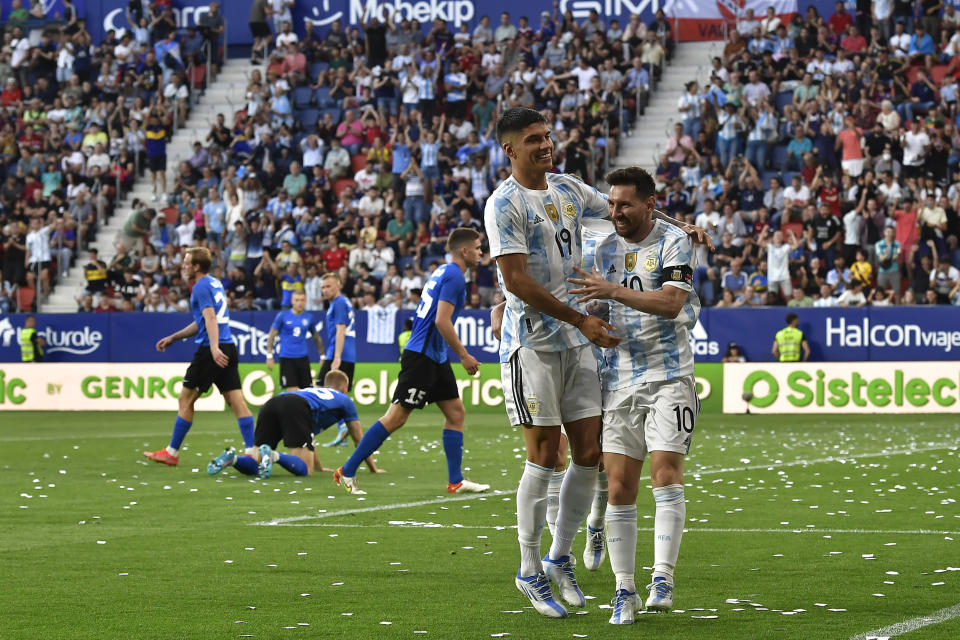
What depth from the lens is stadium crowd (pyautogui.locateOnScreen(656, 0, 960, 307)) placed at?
28078 mm

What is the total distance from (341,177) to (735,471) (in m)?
20.6

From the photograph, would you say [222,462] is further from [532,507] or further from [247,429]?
[532,507]

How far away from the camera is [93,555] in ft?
31.0

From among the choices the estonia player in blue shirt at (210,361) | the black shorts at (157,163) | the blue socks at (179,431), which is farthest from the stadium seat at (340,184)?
the blue socks at (179,431)

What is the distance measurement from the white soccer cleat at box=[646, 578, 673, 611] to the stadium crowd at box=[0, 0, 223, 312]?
28411 mm

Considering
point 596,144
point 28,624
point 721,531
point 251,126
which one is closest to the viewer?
point 28,624

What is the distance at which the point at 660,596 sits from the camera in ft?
23.1

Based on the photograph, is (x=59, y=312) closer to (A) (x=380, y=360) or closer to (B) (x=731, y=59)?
(A) (x=380, y=360)

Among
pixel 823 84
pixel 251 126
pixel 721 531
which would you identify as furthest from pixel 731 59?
pixel 721 531

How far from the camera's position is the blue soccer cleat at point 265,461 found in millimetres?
14847

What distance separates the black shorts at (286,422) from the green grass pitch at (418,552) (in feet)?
1.47

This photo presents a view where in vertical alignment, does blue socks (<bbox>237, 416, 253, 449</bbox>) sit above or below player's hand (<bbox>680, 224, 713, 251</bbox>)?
below

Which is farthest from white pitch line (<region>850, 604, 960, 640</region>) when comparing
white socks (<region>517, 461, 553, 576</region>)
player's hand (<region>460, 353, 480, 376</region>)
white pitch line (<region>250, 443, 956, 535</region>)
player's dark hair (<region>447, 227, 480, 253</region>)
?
player's dark hair (<region>447, 227, 480, 253</region>)

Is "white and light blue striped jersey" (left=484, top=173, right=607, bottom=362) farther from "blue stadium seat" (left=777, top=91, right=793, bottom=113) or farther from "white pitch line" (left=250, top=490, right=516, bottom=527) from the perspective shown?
"blue stadium seat" (left=777, top=91, right=793, bottom=113)
